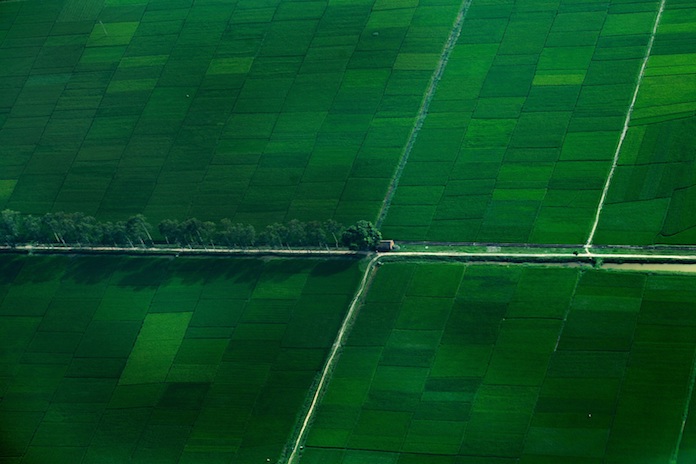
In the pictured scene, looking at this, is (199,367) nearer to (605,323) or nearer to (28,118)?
(605,323)

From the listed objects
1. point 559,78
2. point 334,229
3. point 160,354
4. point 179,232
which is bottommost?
point 160,354

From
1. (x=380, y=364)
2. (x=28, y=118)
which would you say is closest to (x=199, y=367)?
(x=380, y=364)

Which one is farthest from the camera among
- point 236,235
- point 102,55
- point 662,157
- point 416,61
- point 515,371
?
point 102,55

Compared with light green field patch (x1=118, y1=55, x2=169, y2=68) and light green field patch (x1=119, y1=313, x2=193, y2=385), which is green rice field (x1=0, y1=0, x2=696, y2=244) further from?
light green field patch (x1=119, y1=313, x2=193, y2=385)

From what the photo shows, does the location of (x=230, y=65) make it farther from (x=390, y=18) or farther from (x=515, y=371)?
(x=515, y=371)

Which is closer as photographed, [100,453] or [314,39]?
[100,453]

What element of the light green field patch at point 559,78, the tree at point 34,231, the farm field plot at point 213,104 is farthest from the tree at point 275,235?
the light green field patch at point 559,78

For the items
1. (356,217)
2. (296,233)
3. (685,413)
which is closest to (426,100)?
(356,217)
